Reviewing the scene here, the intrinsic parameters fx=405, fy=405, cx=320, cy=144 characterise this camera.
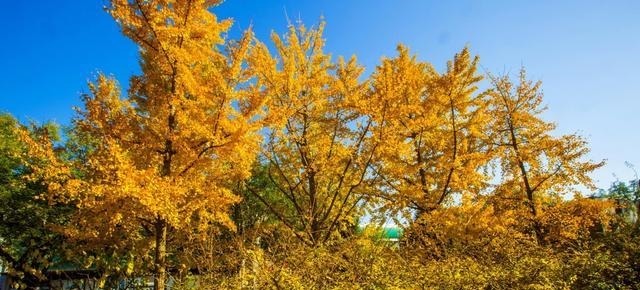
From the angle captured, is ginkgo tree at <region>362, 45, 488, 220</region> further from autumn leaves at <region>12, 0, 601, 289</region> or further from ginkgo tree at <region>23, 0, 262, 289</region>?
ginkgo tree at <region>23, 0, 262, 289</region>

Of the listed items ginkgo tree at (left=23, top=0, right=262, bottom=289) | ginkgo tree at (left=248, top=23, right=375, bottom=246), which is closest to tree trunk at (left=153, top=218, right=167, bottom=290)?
ginkgo tree at (left=23, top=0, right=262, bottom=289)

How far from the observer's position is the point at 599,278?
5000 millimetres

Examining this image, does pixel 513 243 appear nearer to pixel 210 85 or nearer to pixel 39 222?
A: pixel 210 85

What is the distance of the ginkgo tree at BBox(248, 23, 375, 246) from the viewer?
8.52m

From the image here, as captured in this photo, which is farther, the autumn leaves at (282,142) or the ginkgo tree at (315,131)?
the ginkgo tree at (315,131)

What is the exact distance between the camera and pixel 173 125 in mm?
7082

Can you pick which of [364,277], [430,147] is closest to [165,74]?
[364,277]

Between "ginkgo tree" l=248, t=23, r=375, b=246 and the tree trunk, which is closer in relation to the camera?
the tree trunk

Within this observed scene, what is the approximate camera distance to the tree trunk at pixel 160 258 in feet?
20.7

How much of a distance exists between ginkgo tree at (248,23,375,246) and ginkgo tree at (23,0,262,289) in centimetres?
154

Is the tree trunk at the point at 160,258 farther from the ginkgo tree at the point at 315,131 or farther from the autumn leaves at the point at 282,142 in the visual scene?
the ginkgo tree at the point at 315,131

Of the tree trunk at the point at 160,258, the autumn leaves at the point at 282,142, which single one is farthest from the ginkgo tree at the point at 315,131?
the tree trunk at the point at 160,258

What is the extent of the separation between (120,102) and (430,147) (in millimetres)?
7088

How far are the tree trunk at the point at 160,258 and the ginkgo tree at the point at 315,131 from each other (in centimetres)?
265
